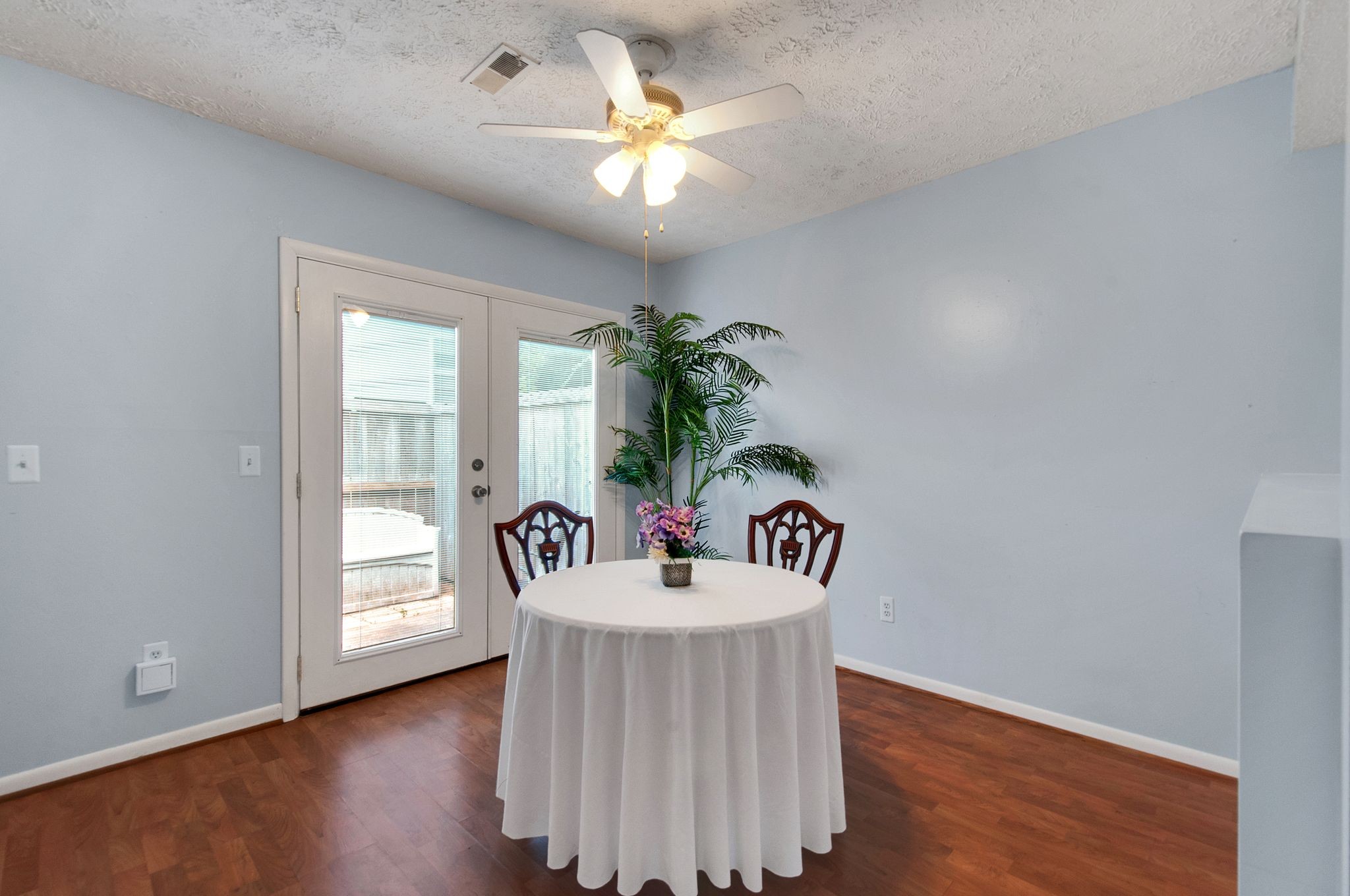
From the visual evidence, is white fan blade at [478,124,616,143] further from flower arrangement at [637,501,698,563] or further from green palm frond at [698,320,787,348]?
green palm frond at [698,320,787,348]

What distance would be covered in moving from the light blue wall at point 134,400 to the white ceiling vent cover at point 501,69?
42.3 inches

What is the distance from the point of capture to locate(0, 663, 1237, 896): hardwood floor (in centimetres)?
166

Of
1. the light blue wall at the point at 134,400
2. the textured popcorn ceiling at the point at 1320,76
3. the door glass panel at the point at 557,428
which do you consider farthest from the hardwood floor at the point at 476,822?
the textured popcorn ceiling at the point at 1320,76

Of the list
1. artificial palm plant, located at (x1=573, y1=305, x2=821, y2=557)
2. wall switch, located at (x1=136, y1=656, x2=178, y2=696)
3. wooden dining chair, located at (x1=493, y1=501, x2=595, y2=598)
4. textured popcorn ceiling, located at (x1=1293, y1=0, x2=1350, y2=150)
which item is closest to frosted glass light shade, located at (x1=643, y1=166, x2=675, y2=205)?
Answer: wooden dining chair, located at (x1=493, y1=501, x2=595, y2=598)

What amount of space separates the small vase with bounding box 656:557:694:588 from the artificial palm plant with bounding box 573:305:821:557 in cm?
154

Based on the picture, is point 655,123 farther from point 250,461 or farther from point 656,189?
point 250,461

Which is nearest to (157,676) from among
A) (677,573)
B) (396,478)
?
(396,478)

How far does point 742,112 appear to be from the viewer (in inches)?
70.1

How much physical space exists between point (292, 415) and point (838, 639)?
2.91 meters

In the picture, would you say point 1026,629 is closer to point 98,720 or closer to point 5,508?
point 98,720

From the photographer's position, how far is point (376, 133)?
260 centimetres

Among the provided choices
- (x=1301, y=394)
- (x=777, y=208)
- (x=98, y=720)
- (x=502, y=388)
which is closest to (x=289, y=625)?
(x=98, y=720)

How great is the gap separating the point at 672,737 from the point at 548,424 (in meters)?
2.49

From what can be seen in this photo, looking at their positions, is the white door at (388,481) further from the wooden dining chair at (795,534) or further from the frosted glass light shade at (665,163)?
the frosted glass light shade at (665,163)
